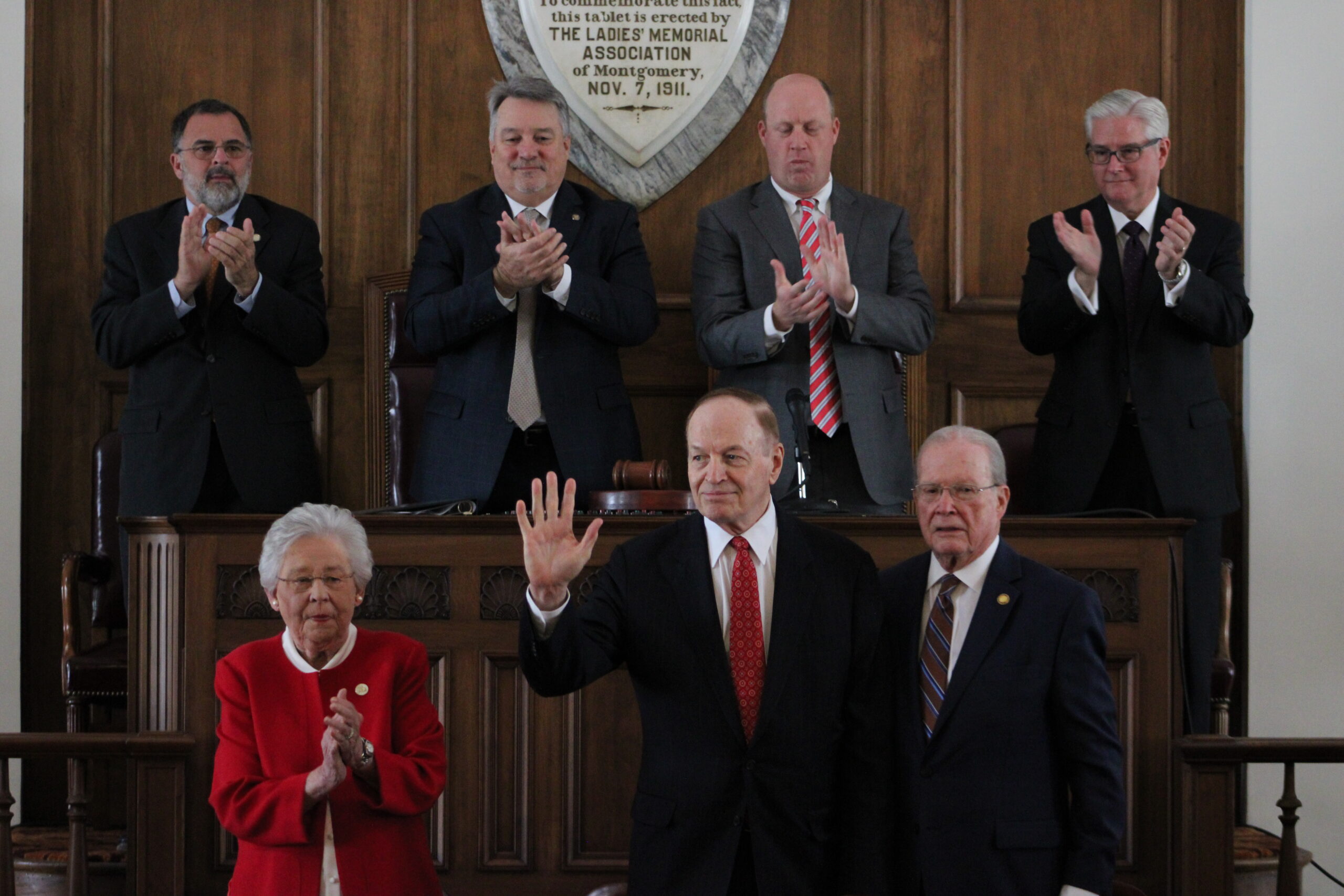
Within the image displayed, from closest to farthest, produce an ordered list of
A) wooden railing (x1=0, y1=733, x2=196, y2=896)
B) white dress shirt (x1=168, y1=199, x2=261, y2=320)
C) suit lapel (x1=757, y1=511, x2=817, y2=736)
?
suit lapel (x1=757, y1=511, x2=817, y2=736)
wooden railing (x1=0, y1=733, x2=196, y2=896)
white dress shirt (x1=168, y1=199, x2=261, y2=320)

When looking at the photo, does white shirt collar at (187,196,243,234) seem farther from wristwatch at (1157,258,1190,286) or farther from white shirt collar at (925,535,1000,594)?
wristwatch at (1157,258,1190,286)

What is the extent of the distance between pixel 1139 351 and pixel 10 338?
3562 millimetres

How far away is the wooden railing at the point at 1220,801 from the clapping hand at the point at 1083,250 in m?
1.26

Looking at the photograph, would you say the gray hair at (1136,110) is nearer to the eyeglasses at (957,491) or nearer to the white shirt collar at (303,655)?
the eyeglasses at (957,491)

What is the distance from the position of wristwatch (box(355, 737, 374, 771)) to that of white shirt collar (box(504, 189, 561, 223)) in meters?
1.87

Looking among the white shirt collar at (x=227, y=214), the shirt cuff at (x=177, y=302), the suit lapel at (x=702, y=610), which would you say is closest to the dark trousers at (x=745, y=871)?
the suit lapel at (x=702, y=610)

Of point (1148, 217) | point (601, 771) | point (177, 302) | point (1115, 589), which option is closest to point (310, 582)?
point (601, 771)

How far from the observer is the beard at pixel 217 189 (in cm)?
433

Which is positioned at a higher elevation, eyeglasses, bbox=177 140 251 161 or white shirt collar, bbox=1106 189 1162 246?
eyeglasses, bbox=177 140 251 161

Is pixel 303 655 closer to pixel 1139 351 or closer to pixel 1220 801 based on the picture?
pixel 1220 801

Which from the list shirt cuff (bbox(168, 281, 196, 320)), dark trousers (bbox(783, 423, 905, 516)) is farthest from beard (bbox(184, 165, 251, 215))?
dark trousers (bbox(783, 423, 905, 516))

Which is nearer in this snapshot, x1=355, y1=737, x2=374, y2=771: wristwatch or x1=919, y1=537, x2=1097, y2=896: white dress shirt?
x1=355, y1=737, x2=374, y2=771: wristwatch

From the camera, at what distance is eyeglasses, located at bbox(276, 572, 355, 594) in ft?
9.39

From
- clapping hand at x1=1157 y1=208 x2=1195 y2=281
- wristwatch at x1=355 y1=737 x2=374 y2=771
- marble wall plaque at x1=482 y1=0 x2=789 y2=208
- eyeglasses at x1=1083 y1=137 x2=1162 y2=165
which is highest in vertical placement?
marble wall plaque at x1=482 y1=0 x2=789 y2=208
